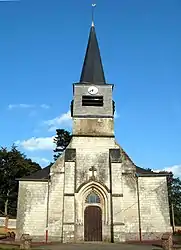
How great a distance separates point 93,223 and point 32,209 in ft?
14.3

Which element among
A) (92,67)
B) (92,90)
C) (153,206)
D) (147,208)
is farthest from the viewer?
(92,67)

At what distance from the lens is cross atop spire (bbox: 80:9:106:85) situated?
2472 cm

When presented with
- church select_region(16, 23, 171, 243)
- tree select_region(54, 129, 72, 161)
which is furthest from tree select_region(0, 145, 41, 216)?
church select_region(16, 23, 171, 243)

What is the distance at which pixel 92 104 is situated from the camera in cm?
2370

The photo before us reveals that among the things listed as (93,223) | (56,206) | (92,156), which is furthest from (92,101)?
(93,223)

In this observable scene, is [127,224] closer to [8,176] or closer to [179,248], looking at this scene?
[179,248]

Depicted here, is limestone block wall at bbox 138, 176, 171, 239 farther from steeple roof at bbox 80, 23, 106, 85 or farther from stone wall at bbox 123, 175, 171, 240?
steeple roof at bbox 80, 23, 106, 85

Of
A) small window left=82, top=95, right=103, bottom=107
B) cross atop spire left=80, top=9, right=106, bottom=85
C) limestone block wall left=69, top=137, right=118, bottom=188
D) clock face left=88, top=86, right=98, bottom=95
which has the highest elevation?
cross atop spire left=80, top=9, right=106, bottom=85

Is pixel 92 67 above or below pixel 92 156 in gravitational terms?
above

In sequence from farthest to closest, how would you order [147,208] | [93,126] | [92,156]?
1. [93,126]
2. [92,156]
3. [147,208]

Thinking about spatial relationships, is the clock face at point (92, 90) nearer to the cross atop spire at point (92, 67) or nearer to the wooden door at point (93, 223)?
the cross atop spire at point (92, 67)

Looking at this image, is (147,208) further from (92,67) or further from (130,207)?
(92,67)

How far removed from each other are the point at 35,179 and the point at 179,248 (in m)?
11.3

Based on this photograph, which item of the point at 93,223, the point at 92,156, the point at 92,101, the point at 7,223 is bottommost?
the point at 7,223
